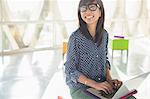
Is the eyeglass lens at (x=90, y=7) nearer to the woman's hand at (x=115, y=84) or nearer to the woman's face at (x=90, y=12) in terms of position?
the woman's face at (x=90, y=12)

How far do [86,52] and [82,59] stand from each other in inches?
2.3

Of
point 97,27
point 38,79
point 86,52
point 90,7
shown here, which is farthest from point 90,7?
point 38,79

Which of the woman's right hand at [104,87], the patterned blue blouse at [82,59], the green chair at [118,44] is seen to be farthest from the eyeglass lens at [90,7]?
the green chair at [118,44]

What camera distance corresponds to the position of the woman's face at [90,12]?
76.1 inches

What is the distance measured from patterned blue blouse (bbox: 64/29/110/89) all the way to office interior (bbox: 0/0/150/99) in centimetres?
180

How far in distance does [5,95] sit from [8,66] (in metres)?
1.57

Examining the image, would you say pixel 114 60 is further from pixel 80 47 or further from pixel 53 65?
pixel 80 47

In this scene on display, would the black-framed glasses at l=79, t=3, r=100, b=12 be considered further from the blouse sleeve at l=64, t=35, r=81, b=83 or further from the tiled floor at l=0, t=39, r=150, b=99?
the tiled floor at l=0, t=39, r=150, b=99

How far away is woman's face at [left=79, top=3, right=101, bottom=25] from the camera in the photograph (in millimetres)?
1934

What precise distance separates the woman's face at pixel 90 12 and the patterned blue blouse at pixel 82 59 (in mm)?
106

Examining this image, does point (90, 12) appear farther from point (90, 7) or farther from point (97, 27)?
point (97, 27)

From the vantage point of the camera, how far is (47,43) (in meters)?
7.48

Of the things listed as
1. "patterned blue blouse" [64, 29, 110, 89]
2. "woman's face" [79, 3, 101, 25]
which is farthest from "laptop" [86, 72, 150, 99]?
"woman's face" [79, 3, 101, 25]

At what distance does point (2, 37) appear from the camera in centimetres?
653
